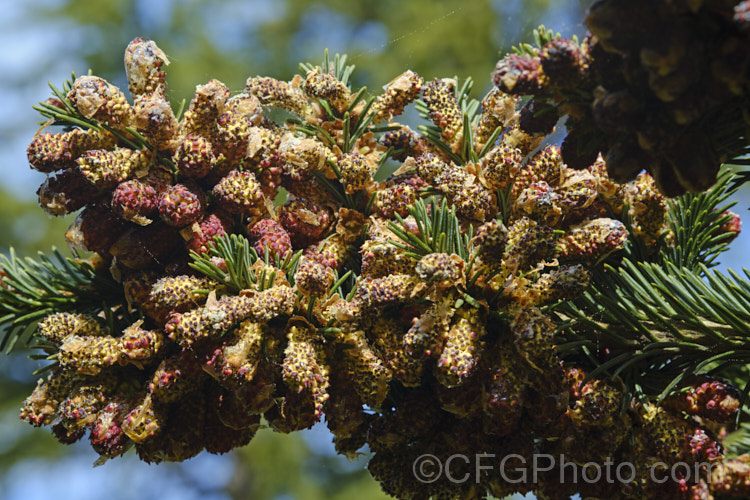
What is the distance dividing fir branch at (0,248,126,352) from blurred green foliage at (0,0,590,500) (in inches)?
134

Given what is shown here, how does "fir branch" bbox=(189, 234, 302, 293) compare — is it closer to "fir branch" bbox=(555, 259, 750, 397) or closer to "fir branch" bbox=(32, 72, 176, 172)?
"fir branch" bbox=(32, 72, 176, 172)

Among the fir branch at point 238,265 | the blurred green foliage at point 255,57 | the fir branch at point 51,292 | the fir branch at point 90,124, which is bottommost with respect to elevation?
the fir branch at point 238,265

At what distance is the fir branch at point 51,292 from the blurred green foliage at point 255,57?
11.2 feet

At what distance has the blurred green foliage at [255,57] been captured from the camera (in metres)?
4.38

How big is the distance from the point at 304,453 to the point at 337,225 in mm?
4045

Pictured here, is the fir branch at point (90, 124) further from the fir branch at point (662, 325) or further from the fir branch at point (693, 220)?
the fir branch at point (693, 220)

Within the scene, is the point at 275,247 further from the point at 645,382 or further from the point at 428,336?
the point at 645,382

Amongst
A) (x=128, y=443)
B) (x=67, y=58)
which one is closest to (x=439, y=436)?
(x=128, y=443)

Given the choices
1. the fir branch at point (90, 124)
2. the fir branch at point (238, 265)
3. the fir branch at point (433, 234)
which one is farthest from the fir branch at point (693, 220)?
the fir branch at point (90, 124)

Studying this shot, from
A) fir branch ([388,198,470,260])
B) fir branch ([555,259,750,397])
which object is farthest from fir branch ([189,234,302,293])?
fir branch ([555,259,750,397])

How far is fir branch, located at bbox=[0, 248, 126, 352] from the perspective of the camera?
2.95ft

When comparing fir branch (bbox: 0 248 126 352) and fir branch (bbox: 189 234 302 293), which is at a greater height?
fir branch (bbox: 0 248 126 352)

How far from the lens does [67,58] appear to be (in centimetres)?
463

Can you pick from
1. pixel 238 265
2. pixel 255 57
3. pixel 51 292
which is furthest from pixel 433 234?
pixel 255 57
